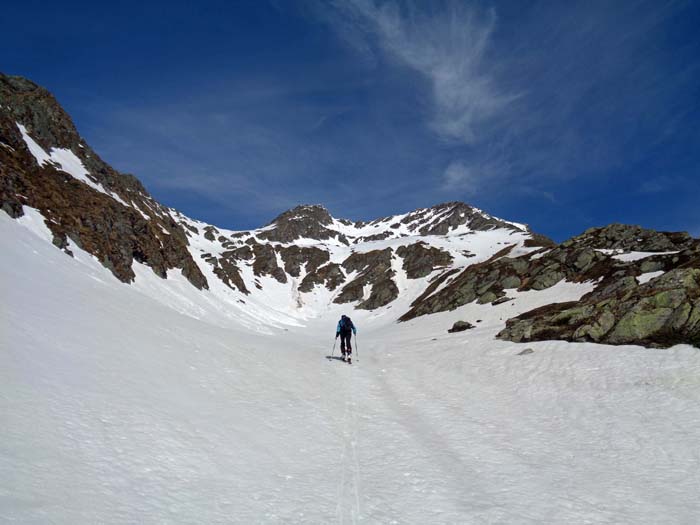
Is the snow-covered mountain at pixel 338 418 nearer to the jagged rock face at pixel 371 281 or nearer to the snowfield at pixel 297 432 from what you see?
the snowfield at pixel 297 432

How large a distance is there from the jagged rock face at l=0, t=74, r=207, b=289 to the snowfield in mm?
23565

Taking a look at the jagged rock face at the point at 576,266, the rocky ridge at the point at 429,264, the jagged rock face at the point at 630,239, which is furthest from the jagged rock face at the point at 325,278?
the jagged rock face at the point at 630,239

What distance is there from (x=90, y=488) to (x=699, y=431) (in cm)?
1447

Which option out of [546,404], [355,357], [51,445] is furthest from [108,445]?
[355,357]

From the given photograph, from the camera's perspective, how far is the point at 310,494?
6934mm

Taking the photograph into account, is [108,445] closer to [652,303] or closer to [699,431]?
[699,431]

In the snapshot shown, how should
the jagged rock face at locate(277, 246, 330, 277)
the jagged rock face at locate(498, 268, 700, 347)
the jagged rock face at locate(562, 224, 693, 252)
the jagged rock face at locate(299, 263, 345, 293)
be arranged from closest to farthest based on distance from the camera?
the jagged rock face at locate(498, 268, 700, 347) → the jagged rock face at locate(562, 224, 693, 252) → the jagged rock face at locate(299, 263, 345, 293) → the jagged rock face at locate(277, 246, 330, 277)

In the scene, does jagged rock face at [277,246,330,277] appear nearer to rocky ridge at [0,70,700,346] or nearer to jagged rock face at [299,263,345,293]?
jagged rock face at [299,263,345,293]

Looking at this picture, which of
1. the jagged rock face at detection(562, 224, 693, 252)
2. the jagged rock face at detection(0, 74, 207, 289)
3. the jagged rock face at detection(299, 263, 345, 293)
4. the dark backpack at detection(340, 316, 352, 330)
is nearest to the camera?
the dark backpack at detection(340, 316, 352, 330)

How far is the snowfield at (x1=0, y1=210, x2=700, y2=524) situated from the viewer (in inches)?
237

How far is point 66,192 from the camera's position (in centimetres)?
4922

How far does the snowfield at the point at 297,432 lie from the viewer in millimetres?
6020

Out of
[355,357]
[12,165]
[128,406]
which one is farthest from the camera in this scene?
[12,165]

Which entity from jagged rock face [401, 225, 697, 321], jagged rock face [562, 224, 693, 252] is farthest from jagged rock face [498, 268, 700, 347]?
jagged rock face [562, 224, 693, 252]
